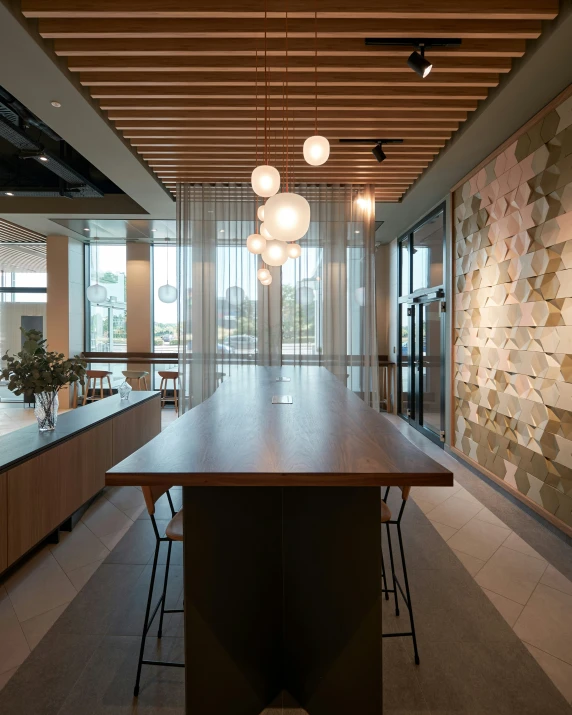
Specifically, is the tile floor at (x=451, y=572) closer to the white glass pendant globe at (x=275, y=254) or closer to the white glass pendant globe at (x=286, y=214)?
the white glass pendant globe at (x=286, y=214)

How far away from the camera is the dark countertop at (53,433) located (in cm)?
241

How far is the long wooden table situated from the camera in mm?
1435

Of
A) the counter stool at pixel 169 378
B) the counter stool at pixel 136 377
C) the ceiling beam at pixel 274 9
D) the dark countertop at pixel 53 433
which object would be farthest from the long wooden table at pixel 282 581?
the counter stool at pixel 169 378

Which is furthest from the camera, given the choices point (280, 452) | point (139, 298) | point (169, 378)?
point (139, 298)

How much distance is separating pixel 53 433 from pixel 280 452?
2.22 meters

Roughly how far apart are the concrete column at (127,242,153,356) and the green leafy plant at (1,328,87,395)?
18.4ft

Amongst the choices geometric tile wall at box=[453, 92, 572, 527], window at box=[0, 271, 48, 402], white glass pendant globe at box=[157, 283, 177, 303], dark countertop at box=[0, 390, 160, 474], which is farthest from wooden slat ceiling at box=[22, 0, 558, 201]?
window at box=[0, 271, 48, 402]

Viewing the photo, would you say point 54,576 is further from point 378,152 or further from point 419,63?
point 378,152

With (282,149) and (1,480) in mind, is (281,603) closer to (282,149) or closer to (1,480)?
(1,480)

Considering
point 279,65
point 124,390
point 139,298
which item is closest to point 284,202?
point 279,65

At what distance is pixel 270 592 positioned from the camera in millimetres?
1548

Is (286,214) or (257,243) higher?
(257,243)

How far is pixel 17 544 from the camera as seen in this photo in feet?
7.67

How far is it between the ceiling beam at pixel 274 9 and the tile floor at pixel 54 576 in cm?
335
